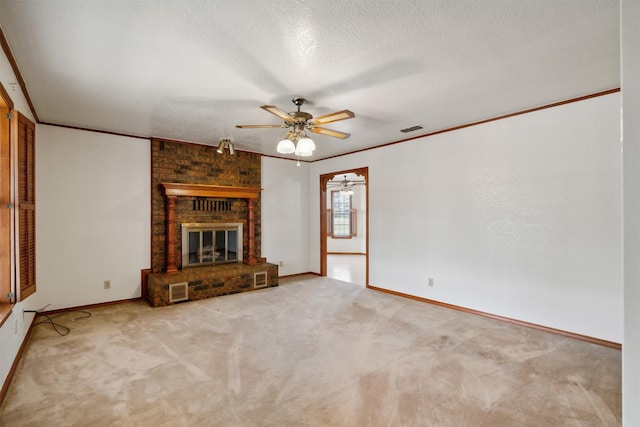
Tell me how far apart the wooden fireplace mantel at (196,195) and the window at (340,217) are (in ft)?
15.7

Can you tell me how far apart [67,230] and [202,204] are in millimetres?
→ 1826

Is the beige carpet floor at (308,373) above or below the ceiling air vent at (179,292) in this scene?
below

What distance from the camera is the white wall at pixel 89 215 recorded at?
3.96 meters

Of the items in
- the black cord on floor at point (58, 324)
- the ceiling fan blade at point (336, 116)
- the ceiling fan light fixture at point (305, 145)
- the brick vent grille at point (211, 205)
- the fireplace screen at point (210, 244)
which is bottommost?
the black cord on floor at point (58, 324)

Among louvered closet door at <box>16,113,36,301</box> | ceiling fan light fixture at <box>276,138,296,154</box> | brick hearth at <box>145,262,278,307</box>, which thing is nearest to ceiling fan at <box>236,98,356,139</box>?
ceiling fan light fixture at <box>276,138,296,154</box>

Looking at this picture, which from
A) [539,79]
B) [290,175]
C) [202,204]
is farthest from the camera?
[290,175]

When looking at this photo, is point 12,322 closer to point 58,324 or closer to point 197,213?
point 58,324

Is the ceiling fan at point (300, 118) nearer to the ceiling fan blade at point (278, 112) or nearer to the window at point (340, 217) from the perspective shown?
the ceiling fan blade at point (278, 112)

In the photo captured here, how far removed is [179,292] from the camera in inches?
173

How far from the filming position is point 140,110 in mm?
3439

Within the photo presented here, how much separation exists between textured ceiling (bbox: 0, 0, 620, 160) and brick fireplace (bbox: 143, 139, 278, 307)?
1371mm

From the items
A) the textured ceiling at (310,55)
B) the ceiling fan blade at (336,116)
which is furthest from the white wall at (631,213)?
the ceiling fan blade at (336,116)

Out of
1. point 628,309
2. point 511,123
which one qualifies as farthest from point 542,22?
point 511,123

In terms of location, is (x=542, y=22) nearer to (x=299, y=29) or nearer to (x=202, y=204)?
(x=299, y=29)
